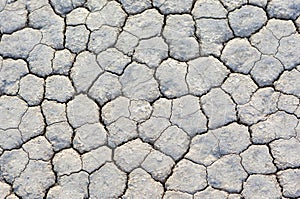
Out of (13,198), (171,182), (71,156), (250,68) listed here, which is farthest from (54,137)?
(250,68)

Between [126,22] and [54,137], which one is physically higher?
[126,22]

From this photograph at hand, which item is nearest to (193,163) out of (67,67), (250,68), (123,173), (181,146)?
(181,146)

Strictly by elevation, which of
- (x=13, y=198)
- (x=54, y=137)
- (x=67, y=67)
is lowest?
(x=13, y=198)

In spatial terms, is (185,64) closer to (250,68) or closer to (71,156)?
(250,68)

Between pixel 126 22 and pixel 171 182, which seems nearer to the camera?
pixel 171 182

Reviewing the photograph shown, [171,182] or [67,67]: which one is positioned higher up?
[67,67]

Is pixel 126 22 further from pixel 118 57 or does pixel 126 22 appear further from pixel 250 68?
pixel 250 68
